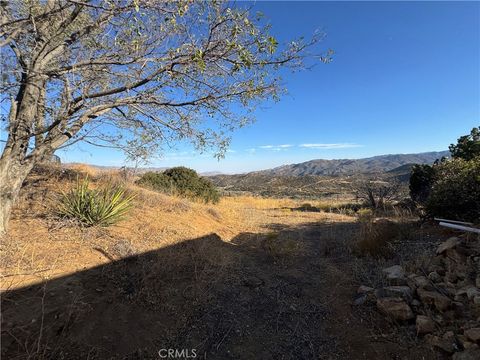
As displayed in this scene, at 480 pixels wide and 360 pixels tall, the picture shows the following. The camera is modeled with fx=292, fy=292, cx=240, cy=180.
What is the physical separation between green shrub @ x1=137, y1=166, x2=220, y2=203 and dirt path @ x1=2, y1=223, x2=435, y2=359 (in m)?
8.38

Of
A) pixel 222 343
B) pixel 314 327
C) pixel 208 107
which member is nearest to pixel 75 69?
pixel 208 107

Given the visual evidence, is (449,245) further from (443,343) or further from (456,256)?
(443,343)

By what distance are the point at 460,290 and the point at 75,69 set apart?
6.79 m

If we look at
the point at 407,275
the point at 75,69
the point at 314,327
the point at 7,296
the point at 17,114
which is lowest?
the point at 314,327

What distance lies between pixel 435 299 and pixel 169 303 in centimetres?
342

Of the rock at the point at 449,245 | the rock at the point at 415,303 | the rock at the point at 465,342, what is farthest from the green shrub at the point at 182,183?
the rock at the point at 465,342

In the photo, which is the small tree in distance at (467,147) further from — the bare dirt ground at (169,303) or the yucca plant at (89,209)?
the yucca plant at (89,209)

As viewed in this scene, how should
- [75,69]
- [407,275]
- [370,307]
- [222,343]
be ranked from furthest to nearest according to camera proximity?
[75,69]
[407,275]
[370,307]
[222,343]

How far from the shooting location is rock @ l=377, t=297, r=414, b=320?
12.0 ft

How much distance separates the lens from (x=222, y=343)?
3.37 m

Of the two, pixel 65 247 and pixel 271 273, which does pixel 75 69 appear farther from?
pixel 271 273

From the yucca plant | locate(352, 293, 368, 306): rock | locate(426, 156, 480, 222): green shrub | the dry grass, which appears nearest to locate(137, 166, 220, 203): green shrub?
the dry grass

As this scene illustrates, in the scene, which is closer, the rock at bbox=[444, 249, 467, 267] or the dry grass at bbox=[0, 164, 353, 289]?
the dry grass at bbox=[0, 164, 353, 289]

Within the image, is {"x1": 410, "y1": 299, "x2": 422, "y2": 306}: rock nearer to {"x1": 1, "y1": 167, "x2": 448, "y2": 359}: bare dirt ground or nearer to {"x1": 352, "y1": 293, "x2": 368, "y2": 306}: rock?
{"x1": 1, "y1": 167, "x2": 448, "y2": 359}: bare dirt ground
